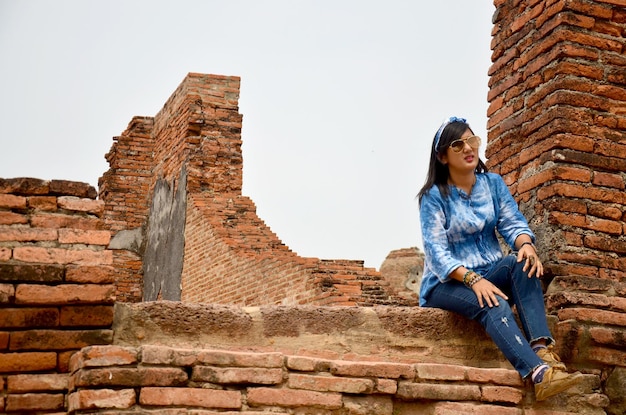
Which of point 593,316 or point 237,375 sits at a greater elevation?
point 593,316

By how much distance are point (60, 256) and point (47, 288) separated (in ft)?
0.52

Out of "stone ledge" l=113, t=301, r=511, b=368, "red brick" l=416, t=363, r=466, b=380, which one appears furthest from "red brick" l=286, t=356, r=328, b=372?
"red brick" l=416, t=363, r=466, b=380

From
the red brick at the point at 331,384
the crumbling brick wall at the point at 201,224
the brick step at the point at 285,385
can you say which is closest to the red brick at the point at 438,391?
the brick step at the point at 285,385

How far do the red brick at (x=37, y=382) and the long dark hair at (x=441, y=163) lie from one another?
1982 millimetres

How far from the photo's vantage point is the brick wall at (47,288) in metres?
4.10

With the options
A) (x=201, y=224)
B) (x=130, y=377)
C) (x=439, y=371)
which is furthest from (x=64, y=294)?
(x=201, y=224)

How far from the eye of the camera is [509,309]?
4566 mm

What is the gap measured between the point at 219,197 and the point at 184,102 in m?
1.63

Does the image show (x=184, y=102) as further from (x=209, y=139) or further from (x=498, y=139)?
(x=498, y=139)

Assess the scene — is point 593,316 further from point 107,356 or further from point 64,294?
point 64,294

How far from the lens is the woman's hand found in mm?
4578

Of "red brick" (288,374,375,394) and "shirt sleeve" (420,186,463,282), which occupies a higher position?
"shirt sleeve" (420,186,463,282)

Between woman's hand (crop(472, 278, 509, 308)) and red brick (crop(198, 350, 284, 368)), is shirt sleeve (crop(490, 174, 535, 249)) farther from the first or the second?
red brick (crop(198, 350, 284, 368))

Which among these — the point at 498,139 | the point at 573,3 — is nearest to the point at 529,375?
the point at 498,139
